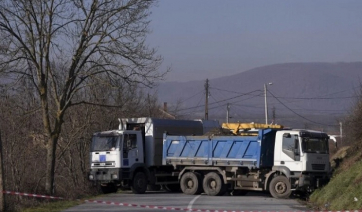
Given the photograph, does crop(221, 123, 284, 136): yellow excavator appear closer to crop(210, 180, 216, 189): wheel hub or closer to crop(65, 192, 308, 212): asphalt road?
crop(210, 180, 216, 189): wheel hub

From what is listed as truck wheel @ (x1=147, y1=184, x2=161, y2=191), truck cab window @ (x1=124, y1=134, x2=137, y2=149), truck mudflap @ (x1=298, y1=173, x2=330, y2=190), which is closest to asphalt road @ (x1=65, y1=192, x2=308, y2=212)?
truck mudflap @ (x1=298, y1=173, x2=330, y2=190)

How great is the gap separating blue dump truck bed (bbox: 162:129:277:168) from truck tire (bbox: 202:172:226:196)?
533 mm

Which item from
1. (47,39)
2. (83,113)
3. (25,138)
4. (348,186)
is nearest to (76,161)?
(83,113)

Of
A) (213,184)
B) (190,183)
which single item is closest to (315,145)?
(213,184)

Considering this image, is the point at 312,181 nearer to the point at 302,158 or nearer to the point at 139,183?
the point at 302,158

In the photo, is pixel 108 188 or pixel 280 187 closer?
pixel 280 187

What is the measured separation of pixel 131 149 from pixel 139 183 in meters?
1.59

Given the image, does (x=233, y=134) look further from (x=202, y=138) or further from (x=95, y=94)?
(x=95, y=94)

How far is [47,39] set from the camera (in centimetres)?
2556

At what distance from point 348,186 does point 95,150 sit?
12401 mm

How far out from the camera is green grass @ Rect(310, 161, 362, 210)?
810 inches

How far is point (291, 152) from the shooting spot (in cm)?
2803

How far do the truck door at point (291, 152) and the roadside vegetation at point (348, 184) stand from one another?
1531 millimetres

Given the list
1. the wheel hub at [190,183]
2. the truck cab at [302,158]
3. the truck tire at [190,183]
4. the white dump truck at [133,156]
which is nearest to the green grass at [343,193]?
the truck cab at [302,158]
